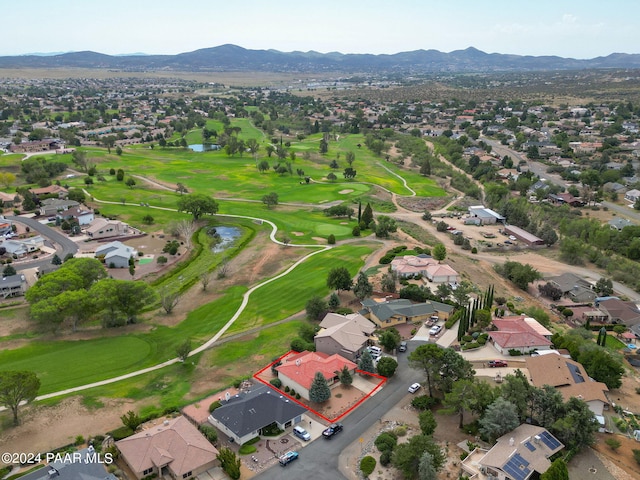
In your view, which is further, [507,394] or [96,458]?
[507,394]

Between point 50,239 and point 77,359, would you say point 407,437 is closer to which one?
point 77,359

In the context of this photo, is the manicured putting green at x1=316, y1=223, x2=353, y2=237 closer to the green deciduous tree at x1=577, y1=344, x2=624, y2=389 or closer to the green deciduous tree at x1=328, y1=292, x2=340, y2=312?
the green deciduous tree at x1=328, y1=292, x2=340, y2=312

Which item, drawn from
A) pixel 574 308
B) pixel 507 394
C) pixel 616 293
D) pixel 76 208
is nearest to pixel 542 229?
pixel 616 293

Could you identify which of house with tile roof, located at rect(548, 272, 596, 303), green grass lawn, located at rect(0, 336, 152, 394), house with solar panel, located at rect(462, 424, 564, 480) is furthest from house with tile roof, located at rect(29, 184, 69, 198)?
house with solar panel, located at rect(462, 424, 564, 480)

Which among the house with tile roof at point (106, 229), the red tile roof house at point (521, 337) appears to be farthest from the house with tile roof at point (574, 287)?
the house with tile roof at point (106, 229)

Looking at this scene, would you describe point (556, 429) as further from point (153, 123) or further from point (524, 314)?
point (153, 123)

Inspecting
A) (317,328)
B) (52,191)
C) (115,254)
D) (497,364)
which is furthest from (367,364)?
(52,191)

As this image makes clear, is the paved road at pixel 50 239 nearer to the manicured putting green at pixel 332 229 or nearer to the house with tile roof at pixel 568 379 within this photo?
the manicured putting green at pixel 332 229
